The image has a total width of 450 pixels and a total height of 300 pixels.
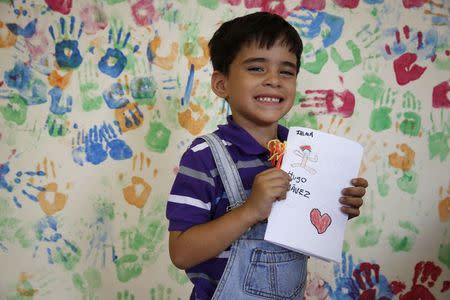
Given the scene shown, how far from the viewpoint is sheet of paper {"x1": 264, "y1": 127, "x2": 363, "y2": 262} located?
2.31 feet

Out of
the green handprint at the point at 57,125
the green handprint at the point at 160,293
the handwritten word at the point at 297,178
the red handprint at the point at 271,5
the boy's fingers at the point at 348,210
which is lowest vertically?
the green handprint at the point at 160,293

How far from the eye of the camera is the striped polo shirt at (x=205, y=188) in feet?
2.41

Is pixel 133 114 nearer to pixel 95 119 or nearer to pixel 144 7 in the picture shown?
pixel 95 119

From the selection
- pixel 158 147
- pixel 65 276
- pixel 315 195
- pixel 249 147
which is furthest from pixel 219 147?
pixel 65 276

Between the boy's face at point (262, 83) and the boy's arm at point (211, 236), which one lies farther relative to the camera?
the boy's face at point (262, 83)

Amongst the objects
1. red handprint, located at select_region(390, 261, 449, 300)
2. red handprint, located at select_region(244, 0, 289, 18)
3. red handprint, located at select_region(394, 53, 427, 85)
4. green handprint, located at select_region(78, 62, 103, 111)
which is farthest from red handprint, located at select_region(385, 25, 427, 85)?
green handprint, located at select_region(78, 62, 103, 111)

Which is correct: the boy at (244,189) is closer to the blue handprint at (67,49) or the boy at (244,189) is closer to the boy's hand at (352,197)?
the boy's hand at (352,197)

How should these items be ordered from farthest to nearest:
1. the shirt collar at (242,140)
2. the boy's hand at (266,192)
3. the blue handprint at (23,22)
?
the blue handprint at (23,22) → the shirt collar at (242,140) → the boy's hand at (266,192)

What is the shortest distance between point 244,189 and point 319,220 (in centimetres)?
14

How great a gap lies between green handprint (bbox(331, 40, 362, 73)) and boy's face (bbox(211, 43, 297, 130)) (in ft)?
1.91

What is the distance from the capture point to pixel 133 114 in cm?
136

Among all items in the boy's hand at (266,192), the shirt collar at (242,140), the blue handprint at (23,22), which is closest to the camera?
the boy's hand at (266,192)

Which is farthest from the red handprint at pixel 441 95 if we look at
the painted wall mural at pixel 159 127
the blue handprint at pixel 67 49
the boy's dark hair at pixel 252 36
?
the blue handprint at pixel 67 49

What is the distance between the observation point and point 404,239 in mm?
1389
